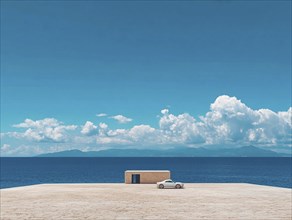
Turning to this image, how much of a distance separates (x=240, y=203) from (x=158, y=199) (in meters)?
8.77

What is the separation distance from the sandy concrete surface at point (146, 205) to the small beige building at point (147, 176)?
13399mm

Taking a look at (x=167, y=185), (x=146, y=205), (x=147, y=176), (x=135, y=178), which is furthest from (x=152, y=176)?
(x=146, y=205)

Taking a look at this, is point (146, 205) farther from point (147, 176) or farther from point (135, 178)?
point (135, 178)

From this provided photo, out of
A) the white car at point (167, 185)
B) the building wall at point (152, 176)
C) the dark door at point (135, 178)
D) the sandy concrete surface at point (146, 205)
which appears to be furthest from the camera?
the dark door at point (135, 178)

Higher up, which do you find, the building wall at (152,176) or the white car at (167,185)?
the building wall at (152,176)

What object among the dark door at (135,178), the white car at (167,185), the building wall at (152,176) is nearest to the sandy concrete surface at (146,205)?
the white car at (167,185)

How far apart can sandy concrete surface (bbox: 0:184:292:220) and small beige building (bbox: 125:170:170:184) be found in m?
13.4

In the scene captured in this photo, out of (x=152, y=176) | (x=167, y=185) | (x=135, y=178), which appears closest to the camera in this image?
(x=167, y=185)

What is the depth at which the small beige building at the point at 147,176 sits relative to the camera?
198ft

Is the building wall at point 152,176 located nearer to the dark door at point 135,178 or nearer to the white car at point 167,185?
the dark door at point 135,178

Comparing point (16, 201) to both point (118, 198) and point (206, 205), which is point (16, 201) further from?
point (206, 205)

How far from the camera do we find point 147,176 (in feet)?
199

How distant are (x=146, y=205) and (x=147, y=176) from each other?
24.4m

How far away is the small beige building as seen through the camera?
60.3 metres
